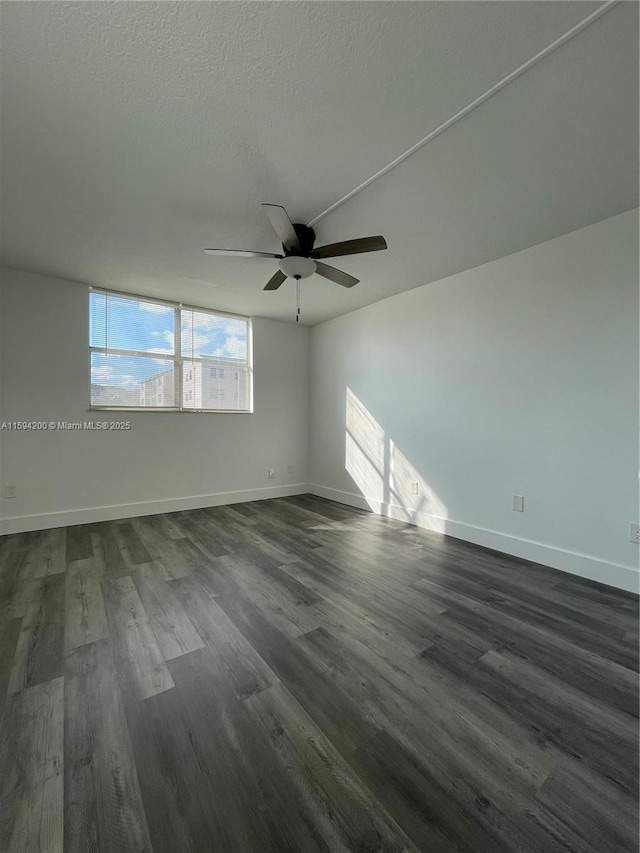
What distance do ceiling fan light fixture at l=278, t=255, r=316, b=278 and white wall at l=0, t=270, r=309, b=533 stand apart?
2.49 meters

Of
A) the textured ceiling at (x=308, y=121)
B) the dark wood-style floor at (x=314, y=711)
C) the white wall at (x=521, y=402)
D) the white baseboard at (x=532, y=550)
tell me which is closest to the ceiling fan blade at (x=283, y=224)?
the textured ceiling at (x=308, y=121)

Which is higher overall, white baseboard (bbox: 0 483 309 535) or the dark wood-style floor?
white baseboard (bbox: 0 483 309 535)

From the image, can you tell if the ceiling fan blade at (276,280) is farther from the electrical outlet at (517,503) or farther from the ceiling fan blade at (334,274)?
the electrical outlet at (517,503)

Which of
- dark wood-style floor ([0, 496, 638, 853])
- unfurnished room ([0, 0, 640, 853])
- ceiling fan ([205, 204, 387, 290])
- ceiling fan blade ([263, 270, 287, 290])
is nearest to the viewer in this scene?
dark wood-style floor ([0, 496, 638, 853])

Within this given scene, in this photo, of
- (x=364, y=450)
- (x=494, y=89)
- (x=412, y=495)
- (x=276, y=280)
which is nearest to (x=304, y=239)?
(x=276, y=280)

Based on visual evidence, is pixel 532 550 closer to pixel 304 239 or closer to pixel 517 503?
pixel 517 503

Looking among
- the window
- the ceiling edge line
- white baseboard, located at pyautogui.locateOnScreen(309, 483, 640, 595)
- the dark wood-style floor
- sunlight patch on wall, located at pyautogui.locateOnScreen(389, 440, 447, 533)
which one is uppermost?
the ceiling edge line

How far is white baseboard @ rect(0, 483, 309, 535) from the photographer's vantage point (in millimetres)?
3410

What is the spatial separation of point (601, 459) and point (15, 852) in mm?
3427

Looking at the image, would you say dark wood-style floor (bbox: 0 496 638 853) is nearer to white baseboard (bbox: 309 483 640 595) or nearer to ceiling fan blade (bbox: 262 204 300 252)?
white baseboard (bbox: 309 483 640 595)

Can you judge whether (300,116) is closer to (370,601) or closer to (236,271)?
(236,271)

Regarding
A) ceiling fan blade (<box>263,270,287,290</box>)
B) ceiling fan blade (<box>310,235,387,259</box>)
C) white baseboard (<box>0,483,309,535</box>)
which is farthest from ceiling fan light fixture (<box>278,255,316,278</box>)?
white baseboard (<box>0,483,309,535</box>)

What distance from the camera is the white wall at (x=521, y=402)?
2.42 meters

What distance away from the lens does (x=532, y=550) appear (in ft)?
9.32
